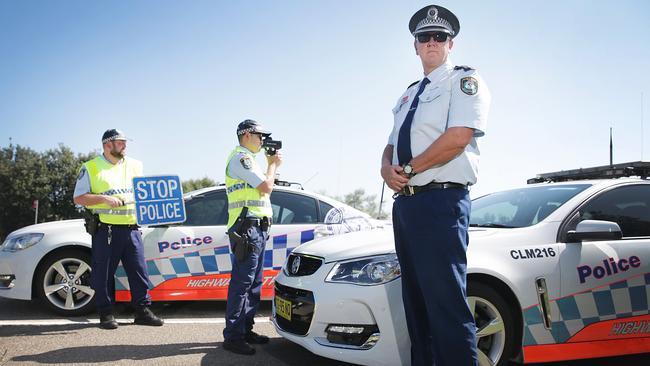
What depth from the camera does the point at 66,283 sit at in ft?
16.0

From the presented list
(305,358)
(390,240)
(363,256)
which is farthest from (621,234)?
(305,358)

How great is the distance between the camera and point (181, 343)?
156 inches

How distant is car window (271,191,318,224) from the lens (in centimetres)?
526

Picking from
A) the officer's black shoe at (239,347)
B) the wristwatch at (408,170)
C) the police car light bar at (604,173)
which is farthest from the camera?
the police car light bar at (604,173)

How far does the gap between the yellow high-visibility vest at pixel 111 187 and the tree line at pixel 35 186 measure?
140 ft

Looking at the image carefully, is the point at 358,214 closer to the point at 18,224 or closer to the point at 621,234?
the point at 621,234

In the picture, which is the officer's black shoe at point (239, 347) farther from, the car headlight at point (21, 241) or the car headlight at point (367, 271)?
the car headlight at point (21, 241)

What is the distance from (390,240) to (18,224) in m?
49.8

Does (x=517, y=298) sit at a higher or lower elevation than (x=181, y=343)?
higher

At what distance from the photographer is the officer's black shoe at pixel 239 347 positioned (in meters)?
3.63

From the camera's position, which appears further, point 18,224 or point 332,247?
point 18,224

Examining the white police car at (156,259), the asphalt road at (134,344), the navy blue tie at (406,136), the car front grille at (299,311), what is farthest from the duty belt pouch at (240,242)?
the navy blue tie at (406,136)

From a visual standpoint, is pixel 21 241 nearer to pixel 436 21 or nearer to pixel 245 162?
pixel 245 162

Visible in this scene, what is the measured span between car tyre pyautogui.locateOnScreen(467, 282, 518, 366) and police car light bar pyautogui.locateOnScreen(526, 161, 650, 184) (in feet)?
Result: 5.93
